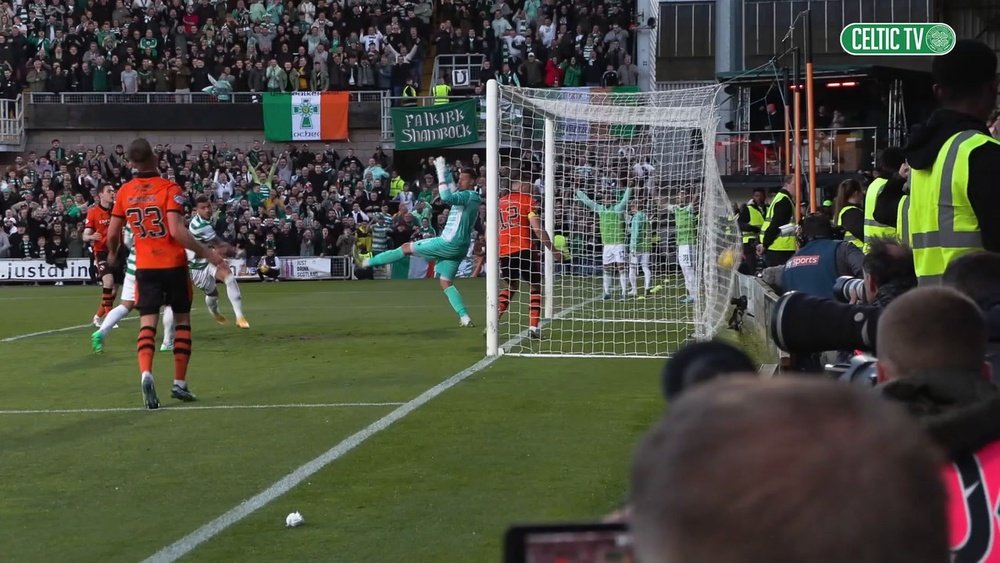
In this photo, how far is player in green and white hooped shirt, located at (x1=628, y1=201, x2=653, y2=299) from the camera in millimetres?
19719

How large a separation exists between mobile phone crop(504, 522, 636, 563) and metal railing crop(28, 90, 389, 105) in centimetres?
3703

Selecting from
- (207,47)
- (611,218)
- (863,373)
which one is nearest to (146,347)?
(863,373)

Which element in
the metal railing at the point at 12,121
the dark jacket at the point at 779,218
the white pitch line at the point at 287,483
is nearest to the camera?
the white pitch line at the point at 287,483

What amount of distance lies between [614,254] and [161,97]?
21702mm

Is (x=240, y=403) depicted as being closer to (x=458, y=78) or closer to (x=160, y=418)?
(x=160, y=418)

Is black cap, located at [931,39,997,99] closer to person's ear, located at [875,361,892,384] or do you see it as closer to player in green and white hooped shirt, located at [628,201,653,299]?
person's ear, located at [875,361,892,384]

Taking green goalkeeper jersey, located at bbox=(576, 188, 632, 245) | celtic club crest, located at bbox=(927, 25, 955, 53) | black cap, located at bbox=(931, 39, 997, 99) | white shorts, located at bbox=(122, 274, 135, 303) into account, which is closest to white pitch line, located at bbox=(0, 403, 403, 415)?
white shorts, located at bbox=(122, 274, 135, 303)

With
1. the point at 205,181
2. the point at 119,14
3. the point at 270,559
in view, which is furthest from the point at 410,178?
the point at 270,559

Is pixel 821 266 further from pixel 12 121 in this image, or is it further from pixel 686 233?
pixel 12 121

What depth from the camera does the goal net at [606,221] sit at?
46.9 feet

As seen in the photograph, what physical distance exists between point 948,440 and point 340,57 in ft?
120

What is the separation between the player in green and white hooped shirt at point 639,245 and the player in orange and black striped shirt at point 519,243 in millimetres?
4474

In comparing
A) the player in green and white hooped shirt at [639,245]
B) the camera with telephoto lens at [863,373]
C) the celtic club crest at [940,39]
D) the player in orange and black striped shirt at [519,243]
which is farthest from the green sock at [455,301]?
the camera with telephoto lens at [863,373]

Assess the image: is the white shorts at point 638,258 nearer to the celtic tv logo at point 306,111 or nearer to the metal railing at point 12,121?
the celtic tv logo at point 306,111
